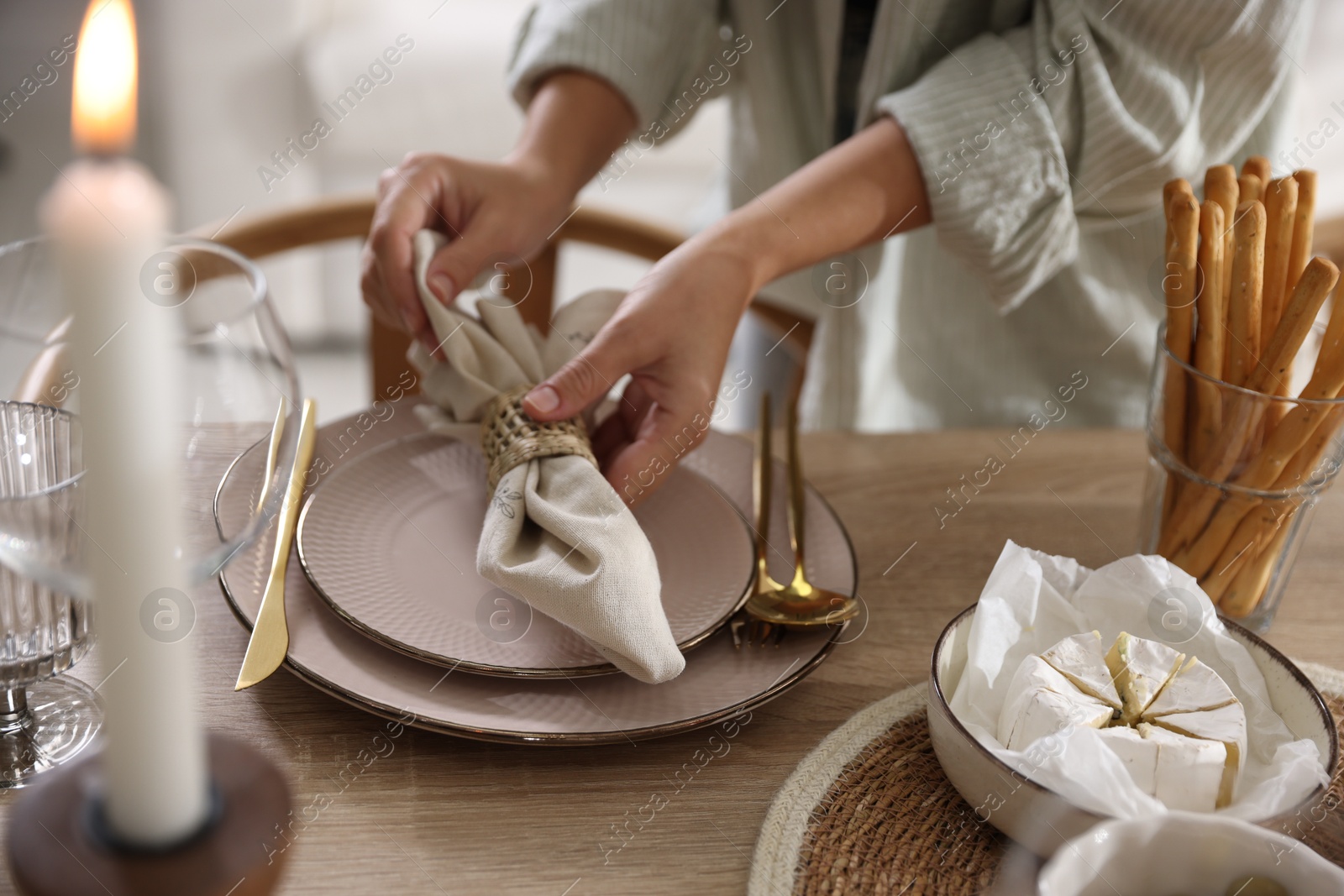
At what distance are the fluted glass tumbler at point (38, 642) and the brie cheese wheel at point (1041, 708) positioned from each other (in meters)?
0.34

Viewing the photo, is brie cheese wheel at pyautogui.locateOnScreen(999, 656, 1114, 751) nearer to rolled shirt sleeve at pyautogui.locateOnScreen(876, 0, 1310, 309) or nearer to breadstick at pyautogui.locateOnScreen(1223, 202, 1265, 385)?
breadstick at pyautogui.locateOnScreen(1223, 202, 1265, 385)

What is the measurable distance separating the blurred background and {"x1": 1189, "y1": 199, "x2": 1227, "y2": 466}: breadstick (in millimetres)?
1261

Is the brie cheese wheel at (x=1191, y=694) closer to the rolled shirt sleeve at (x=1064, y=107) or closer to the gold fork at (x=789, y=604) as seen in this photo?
the gold fork at (x=789, y=604)

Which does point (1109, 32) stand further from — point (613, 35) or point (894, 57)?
point (613, 35)

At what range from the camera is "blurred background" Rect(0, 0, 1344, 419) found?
1722mm

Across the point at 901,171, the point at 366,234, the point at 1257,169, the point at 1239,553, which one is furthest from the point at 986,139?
the point at 366,234

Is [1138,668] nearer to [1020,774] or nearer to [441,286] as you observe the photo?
[1020,774]

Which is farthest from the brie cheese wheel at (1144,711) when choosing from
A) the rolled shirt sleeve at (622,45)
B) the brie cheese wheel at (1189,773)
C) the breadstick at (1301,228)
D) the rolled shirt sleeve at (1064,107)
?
the rolled shirt sleeve at (622,45)

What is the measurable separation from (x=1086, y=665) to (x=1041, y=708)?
38mm

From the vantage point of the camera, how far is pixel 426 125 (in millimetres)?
1769

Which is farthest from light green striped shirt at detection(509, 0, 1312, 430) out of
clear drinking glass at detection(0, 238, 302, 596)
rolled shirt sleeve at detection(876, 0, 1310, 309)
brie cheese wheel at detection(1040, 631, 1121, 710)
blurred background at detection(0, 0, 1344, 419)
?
blurred background at detection(0, 0, 1344, 419)

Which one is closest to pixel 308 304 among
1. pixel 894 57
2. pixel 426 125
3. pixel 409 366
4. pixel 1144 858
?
pixel 426 125

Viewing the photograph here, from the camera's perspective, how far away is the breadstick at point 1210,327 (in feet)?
1.58

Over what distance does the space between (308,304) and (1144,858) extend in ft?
5.85
